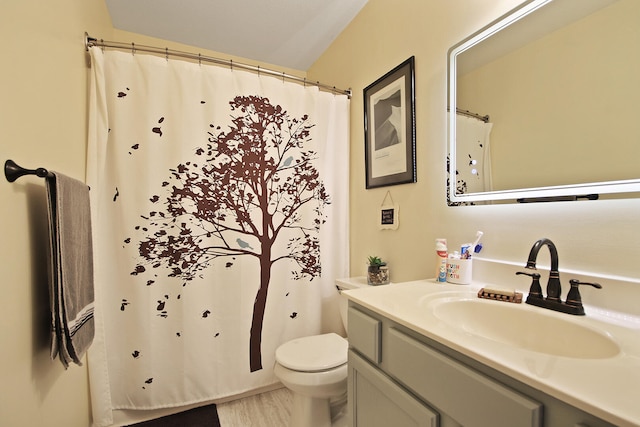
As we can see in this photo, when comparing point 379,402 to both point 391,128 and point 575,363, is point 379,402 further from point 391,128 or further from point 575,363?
point 391,128

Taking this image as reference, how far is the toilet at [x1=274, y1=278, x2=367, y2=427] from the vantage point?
1.26 m

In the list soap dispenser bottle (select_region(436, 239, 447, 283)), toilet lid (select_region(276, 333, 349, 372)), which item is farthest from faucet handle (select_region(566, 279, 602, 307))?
toilet lid (select_region(276, 333, 349, 372))

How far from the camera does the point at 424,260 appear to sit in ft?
4.47

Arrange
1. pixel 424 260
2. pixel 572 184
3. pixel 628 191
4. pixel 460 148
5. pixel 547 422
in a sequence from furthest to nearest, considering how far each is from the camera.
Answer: pixel 424 260, pixel 460 148, pixel 572 184, pixel 628 191, pixel 547 422

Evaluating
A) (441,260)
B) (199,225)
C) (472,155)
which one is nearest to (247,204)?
(199,225)

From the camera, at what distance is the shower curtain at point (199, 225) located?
4.76 feet

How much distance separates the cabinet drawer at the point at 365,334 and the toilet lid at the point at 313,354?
0.40 m

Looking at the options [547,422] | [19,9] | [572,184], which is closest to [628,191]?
[572,184]

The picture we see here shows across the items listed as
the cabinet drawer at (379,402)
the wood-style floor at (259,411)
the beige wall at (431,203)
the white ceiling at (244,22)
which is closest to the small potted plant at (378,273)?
the beige wall at (431,203)

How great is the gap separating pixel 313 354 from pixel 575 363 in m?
1.10

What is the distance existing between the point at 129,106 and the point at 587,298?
214cm

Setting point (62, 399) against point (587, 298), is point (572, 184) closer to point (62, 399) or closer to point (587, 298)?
point (587, 298)

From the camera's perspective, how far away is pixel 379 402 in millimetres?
845

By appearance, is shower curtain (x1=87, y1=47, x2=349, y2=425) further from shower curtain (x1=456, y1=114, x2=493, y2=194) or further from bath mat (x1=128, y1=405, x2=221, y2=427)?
shower curtain (x1=456, y1=114, x2=493, y2=194)
